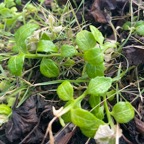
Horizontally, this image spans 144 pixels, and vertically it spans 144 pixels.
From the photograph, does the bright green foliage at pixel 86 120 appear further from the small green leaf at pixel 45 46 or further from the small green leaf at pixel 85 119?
the small green leaf at pixel 45 46

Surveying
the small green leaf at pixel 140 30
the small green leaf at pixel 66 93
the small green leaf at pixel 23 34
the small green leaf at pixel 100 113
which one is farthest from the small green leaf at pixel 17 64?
the small green leaf at pixel 140 30

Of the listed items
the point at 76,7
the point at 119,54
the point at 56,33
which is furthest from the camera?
the point at 76,7

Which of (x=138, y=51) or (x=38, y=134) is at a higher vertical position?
(x=138, y=51)

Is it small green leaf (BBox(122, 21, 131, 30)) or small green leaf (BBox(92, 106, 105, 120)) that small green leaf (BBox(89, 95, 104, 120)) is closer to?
small green leaf (BBox(92, 106, 105, 120))

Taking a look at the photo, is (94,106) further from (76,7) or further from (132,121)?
(76,7)

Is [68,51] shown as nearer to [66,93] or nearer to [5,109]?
[66,93]

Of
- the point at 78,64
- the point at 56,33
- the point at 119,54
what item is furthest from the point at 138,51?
the point at 56,33
